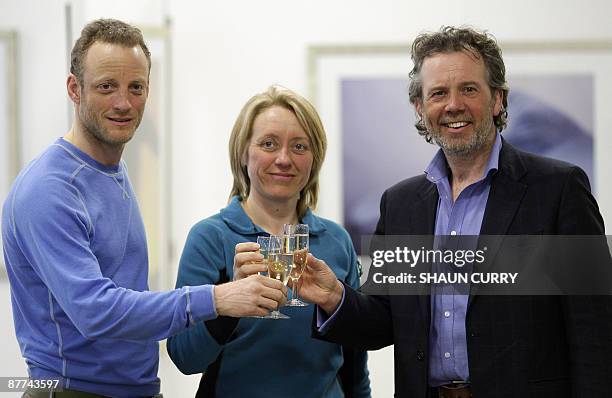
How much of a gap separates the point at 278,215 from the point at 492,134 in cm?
68

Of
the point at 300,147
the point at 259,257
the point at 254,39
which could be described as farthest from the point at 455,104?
the point at 254,39

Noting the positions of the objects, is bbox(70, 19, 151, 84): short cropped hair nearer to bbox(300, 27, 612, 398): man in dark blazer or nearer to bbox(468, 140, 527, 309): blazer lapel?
bbox(300, 27, 612, 398): man in dark blazer

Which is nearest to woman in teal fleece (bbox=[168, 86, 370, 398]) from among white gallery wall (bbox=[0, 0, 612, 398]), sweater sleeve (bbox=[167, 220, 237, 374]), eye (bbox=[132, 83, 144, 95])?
sweater sleeve (bbox=[167, 220, 237, 374])

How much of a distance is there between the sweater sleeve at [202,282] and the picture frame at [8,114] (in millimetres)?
1370

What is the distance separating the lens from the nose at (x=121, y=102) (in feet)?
6.57

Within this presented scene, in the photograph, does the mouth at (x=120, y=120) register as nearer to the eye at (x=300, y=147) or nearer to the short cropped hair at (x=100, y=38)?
the short cropped hair at (x=100, y=38)

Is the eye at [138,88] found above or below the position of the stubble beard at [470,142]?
above

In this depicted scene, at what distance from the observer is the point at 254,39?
145 inches

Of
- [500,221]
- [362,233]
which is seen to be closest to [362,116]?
[362,233]

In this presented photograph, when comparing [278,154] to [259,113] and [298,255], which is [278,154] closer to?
[259,113]

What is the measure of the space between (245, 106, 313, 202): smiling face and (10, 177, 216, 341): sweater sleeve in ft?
1.94

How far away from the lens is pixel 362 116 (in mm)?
3639

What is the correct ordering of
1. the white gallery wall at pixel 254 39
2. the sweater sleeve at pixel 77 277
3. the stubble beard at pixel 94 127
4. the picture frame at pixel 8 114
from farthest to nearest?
the white gallery wall at pixel 254 39 < the picture frame at pixel 8 114 < the stubble beard at pixel 94 127 < the sweater sleeve at pixel 77 277

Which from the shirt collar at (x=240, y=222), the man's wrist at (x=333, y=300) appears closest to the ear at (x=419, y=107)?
the shirt collar at (x=240, y=222)
